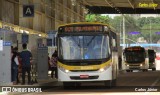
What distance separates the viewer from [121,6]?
236ft

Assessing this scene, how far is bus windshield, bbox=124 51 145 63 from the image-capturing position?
56094 mm

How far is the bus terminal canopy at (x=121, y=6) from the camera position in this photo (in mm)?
64125

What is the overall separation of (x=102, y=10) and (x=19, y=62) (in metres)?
53.4

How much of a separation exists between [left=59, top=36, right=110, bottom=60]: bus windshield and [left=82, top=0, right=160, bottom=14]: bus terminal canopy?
38864 millimetres

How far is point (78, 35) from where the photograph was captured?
970 inches

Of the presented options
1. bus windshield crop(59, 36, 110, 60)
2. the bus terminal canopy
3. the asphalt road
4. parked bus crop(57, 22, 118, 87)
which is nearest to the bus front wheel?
the asphalt road

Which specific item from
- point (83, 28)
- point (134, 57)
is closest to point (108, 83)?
point (83, 28)

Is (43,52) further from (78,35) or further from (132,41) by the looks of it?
(132,41)

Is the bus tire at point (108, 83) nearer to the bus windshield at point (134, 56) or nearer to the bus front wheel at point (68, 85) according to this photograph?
the bus front wheel at point (68, 85)

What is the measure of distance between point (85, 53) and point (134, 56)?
32506 mm

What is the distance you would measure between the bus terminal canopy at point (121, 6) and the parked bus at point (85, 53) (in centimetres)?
3868

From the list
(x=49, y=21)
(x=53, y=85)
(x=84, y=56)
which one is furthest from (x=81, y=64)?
(x=49, y=21)

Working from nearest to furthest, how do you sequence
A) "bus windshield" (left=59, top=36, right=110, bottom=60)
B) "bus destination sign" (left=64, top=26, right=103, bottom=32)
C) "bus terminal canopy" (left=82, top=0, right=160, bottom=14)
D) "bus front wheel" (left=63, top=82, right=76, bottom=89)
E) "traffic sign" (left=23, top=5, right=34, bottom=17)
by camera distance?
"bus windshield" (left=59, top=36, right=110, bottom=60) → "bus destination sign" (left=64, top=26, right=103, bottom=32) → "bus front wheel" (left=63, top=82, right=76, bottom=89) → "traffic sign" (left=23, top=5, right=34, bottom=17) → "bus terminal canopy" (left=82, top=0, right=160, bottom=14)

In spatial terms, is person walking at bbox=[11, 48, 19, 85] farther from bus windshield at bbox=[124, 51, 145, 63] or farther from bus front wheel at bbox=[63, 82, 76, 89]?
bus windshield at bbox=[124, 51, 145, 63]
